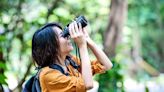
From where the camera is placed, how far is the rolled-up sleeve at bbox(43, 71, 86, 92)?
8.33 feet

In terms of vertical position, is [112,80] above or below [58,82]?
below

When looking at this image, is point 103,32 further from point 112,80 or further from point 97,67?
point 97,67

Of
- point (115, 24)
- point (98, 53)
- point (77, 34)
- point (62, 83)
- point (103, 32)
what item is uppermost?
point (77, 34)

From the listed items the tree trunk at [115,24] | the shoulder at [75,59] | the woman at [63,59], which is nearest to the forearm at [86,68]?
the woman at [63,59]

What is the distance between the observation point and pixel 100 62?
109 inches

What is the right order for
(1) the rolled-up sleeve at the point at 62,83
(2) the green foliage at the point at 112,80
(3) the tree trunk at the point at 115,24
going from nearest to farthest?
(1) the rolled-up sleeve at the point at 62,83
(2) the green foliage at the point at 112,80
(3) the tree trunk at the point at 115,24

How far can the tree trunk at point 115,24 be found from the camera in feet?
23.6

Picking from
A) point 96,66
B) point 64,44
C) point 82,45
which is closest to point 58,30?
point 64,44

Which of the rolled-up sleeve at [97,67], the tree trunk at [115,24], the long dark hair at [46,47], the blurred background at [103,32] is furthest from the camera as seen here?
the tree trunk at [115,24]

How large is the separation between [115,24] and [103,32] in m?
2.25

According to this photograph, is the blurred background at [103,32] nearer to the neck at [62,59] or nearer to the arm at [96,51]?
the neck at [62,59]

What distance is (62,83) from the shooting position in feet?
8.40

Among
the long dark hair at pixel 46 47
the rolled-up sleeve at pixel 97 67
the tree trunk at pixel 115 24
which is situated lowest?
the tree trunk at pixel 115 24

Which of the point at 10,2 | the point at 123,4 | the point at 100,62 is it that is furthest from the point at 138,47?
the point at 100,62
